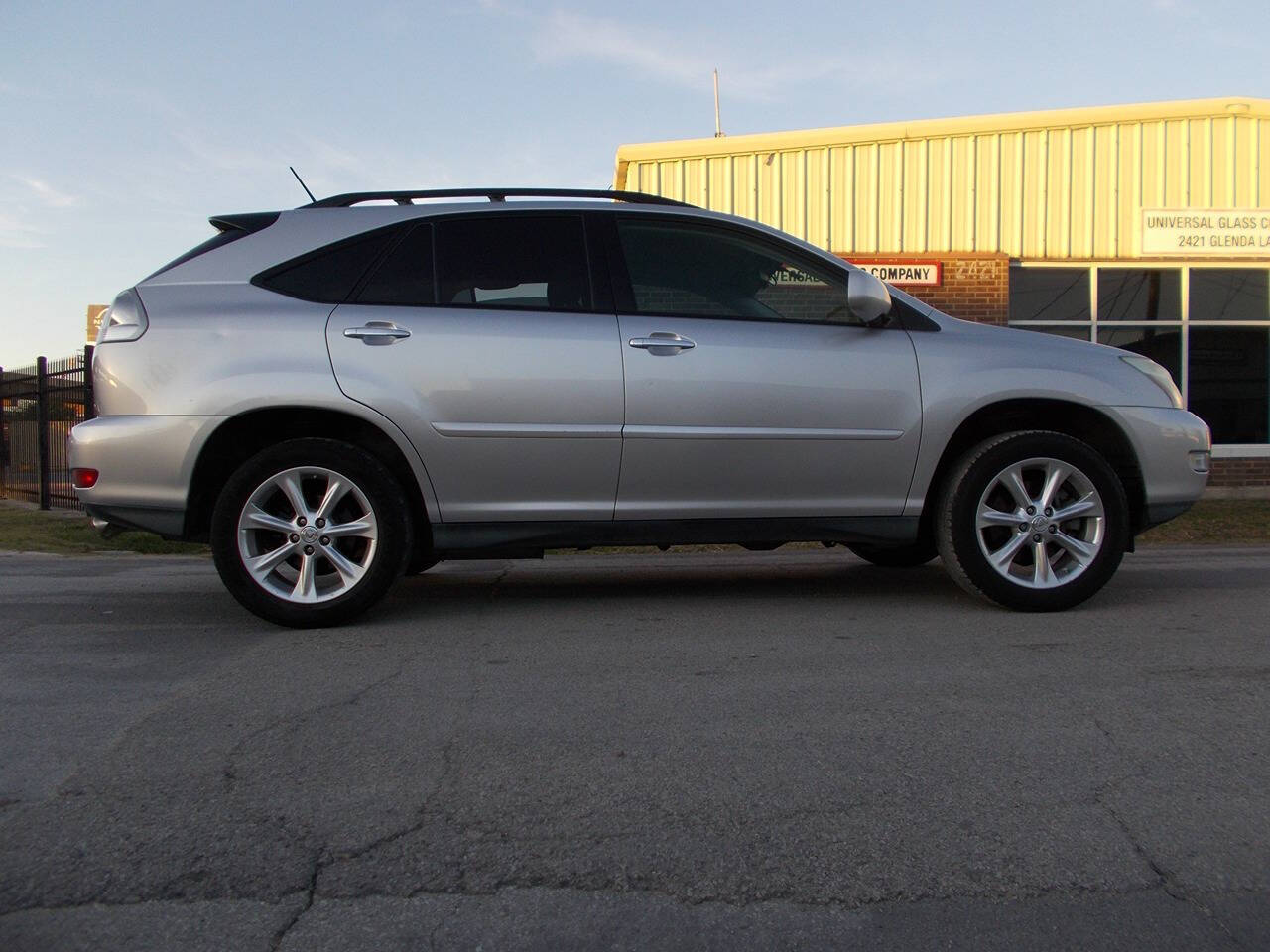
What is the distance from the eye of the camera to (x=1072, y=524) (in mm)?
5082

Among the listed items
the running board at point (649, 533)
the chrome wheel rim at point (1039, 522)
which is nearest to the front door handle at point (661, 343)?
the running board at point (649, 533)

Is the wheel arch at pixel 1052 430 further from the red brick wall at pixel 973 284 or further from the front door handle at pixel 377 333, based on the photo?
the red brick wall at pixel 973 284

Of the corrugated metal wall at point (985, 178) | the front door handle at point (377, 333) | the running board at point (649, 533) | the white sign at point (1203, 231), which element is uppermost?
the corrugated metal wall at point (985, 178)

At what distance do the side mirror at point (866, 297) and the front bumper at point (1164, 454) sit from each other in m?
1.18

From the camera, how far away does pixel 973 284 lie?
1282cm

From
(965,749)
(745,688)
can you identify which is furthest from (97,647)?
(965,749)

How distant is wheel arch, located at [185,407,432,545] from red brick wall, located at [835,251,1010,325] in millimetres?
9080

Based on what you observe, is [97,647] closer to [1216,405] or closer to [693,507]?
[693,507]

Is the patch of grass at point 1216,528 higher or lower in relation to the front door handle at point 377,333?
lower

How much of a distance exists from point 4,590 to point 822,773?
483cm

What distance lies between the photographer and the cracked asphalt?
210cm

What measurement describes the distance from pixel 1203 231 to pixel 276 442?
11.9 meters

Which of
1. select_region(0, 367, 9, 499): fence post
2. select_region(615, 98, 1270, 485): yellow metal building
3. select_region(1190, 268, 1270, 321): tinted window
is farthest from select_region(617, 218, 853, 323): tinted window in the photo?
select_region(0, 367, 9, 499): fence post

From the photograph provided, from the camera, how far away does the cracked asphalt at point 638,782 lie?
2102mm
